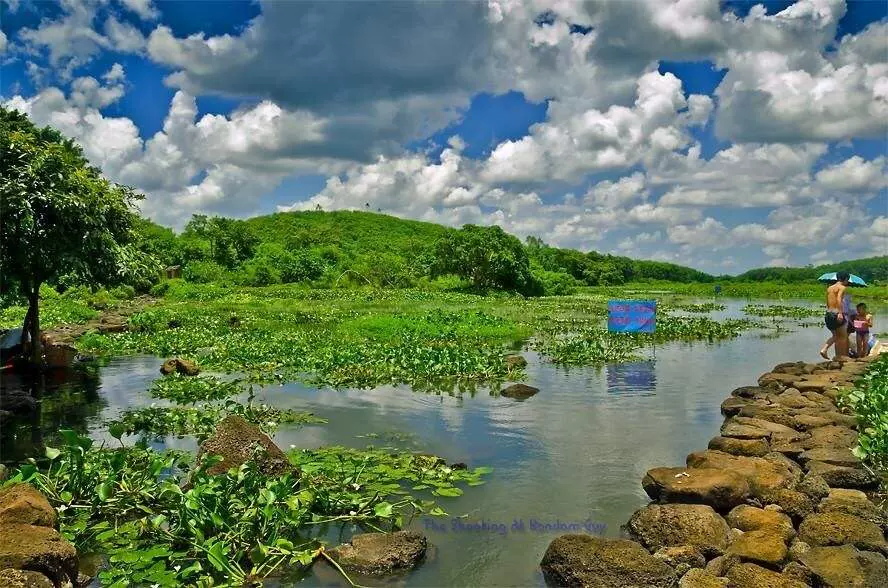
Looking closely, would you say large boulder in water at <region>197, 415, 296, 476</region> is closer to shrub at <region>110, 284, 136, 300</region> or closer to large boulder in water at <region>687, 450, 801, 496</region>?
large boulder in water at <region>687, 450, 801, 496</region>

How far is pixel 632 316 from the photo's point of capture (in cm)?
2448

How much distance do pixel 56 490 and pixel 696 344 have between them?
2341cm

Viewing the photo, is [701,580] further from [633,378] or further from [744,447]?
[633,378]

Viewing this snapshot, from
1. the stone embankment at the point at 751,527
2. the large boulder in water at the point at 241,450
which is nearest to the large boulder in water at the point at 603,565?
the stone embankment at the point at 751,527

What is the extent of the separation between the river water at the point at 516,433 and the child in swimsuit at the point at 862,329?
313cm

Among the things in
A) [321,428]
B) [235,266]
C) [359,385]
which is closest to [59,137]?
[235,266]

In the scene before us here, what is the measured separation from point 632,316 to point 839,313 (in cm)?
795

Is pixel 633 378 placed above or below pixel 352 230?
below

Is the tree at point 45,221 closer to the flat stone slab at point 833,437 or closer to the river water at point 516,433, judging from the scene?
the river water at point 516,433

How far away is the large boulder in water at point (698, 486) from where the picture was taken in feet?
26.0

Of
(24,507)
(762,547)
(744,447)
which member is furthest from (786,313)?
(24,507)

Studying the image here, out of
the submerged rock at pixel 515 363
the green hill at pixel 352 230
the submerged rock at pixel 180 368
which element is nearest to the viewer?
the submerged rock at pixel 180 368

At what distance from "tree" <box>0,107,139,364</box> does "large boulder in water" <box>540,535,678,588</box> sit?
433 inches

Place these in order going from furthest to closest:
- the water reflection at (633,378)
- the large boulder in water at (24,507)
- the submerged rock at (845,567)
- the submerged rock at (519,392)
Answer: the water reflection at (633,378) → the submerged rock at (519,392) → the large boulder in water at (24,507) → the submerged rock at (845,567)
